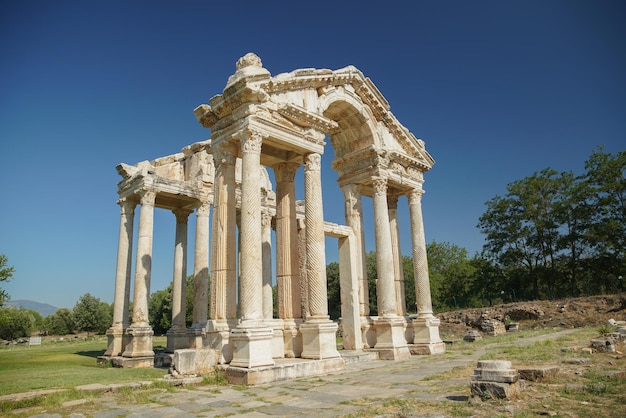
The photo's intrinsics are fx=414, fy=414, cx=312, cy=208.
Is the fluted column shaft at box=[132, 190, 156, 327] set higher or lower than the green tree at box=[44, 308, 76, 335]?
higher

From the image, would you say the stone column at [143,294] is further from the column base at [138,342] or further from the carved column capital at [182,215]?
the carved column capital at [182,215]

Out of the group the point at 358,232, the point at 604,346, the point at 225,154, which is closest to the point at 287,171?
the point at 225,154

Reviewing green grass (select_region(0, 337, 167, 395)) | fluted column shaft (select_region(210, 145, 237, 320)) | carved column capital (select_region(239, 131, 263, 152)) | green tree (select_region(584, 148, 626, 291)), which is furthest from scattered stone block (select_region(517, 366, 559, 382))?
green tree (select_region(584, 148, 626, 291))

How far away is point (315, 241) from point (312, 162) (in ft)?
9.59

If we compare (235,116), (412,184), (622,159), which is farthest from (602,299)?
(235,116)

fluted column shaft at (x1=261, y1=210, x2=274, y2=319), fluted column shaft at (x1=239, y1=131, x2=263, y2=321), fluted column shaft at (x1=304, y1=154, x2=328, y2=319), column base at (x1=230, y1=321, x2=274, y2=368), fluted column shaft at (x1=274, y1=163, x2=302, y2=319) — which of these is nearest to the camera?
column base at (x1=230, y1=321, x2=274, y2=368)

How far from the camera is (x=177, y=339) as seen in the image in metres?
20.8

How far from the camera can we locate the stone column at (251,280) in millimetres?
11156

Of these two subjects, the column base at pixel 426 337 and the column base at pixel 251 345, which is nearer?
the column base at pixel 251 345

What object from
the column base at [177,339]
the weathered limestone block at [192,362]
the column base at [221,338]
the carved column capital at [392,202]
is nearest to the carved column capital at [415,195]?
the carved column capital at [392,202]

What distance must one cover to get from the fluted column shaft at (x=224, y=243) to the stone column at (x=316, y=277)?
252 centimetres

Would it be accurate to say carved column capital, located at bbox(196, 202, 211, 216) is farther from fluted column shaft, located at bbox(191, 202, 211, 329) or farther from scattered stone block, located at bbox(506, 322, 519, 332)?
scattered stone block, located at bbox(506, 322, 519, 332)

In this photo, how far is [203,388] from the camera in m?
10.3

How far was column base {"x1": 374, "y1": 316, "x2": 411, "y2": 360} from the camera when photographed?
1639 cm
